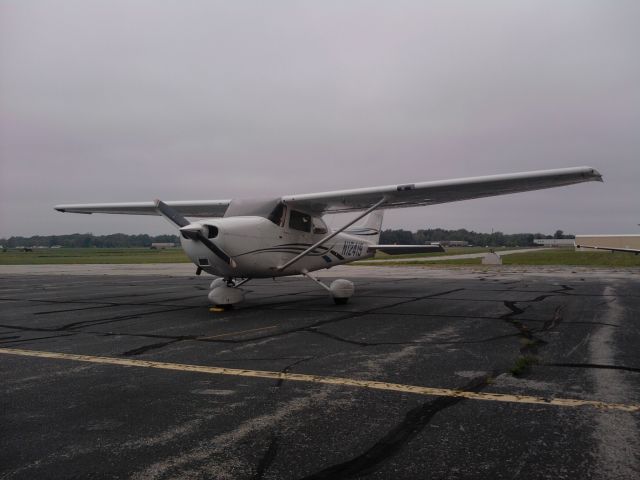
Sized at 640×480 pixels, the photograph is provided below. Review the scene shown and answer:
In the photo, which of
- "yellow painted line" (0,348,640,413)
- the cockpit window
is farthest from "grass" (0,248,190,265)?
"yellow painted line" (0,348,640,413)

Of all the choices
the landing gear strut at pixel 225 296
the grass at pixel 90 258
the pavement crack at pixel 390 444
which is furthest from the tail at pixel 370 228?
the grass at pixel 90 258

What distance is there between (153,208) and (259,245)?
5637 millimetres

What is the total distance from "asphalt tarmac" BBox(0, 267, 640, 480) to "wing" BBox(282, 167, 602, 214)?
2.86m

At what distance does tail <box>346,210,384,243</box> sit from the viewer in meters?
17.1

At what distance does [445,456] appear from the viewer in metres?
3.00

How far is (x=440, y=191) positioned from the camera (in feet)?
36.9

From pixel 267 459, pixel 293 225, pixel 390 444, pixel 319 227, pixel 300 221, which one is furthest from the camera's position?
pixel 319 227

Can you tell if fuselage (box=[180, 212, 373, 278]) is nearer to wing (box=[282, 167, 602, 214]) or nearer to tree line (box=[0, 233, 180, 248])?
wing (box=[282, 167, 602, 214])

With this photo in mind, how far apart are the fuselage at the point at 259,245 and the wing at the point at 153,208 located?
3355mm

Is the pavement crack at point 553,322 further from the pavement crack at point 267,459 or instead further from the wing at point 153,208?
the wing at point 153,208

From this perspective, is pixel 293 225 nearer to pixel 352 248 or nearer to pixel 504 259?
pixel 352 248

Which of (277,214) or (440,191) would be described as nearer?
(440,191)

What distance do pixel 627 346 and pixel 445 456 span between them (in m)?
4.75

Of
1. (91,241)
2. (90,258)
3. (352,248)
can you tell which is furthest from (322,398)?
(91,241)
